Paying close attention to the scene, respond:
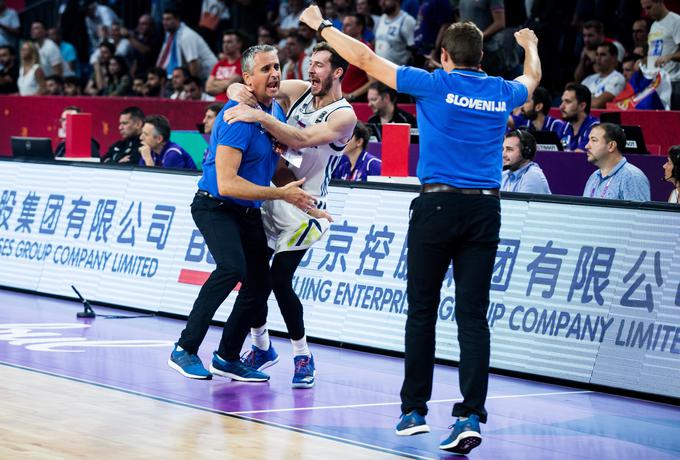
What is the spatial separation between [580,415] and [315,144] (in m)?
2.43

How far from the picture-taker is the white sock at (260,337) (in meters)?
8.16

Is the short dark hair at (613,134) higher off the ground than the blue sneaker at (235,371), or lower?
higher

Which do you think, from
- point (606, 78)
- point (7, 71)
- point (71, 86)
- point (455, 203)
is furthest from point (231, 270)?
point (7, 71)

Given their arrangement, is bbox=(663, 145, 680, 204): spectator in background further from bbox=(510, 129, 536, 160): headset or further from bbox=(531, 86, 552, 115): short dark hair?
bbox=(531, 86, 552, 115): short dark hair

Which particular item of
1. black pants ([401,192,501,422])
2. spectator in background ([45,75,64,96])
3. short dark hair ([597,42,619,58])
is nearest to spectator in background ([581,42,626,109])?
short dark hair ([597,42,619,58])

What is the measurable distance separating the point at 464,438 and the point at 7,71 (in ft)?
59.3

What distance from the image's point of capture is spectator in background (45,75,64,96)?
67.7 feet

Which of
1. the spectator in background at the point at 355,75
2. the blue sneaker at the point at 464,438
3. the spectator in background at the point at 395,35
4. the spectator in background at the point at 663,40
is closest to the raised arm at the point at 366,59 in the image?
the blue sneaker at the point at 464,438

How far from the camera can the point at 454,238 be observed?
6199 mm

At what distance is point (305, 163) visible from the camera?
778 centimetres

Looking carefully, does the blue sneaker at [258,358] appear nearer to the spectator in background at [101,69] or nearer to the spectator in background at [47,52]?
the spectator in background at [101,69]

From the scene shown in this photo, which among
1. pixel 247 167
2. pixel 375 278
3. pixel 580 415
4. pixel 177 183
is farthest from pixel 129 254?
pixel 580 415

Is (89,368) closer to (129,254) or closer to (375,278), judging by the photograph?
(375,278)

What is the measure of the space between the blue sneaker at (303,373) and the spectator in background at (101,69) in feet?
44.6
